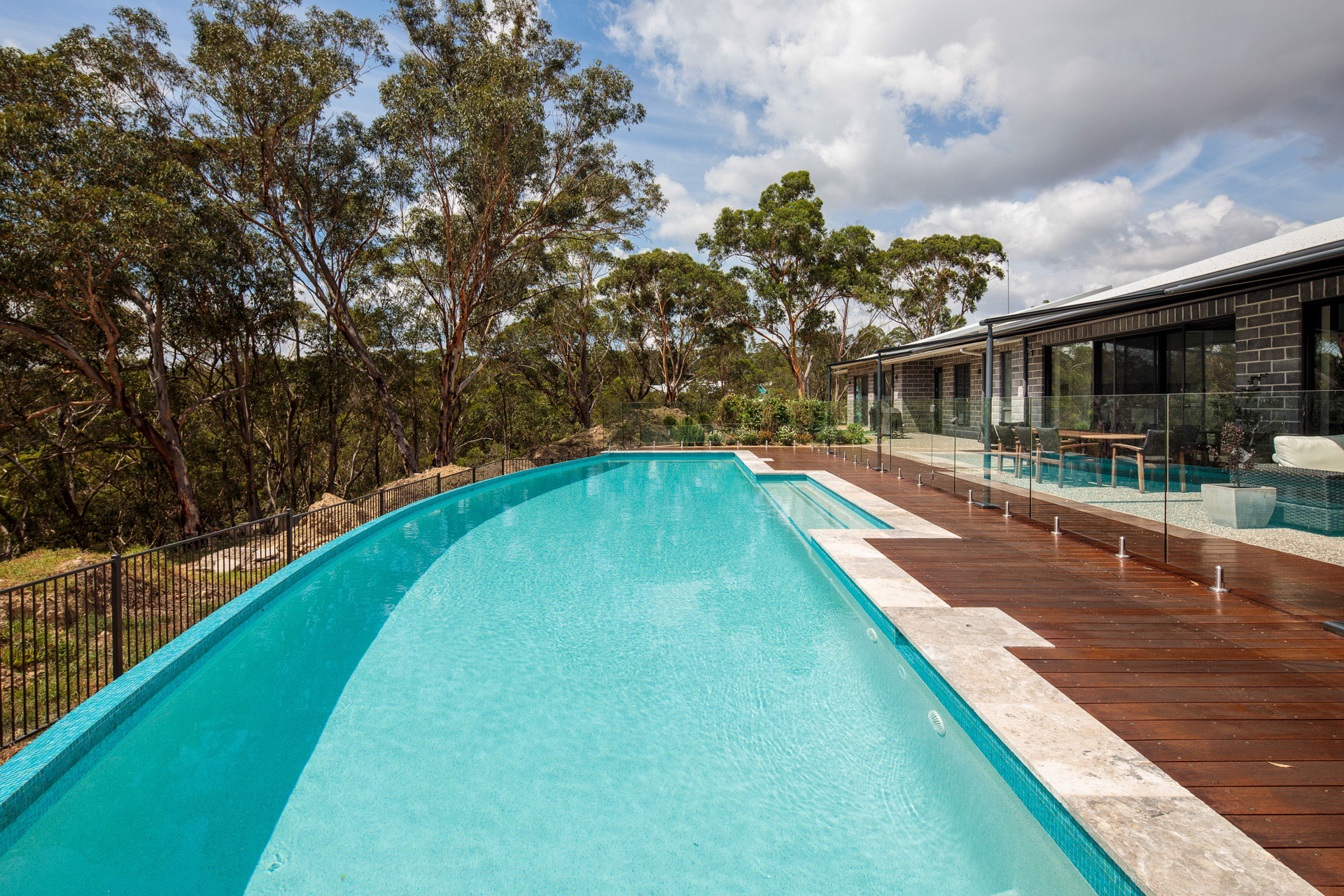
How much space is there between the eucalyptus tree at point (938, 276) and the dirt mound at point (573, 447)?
51.2 feet

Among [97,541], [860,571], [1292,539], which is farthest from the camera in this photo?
[97,541]

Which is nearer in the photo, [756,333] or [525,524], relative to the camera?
[525,524]

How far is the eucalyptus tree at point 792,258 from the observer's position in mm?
24250

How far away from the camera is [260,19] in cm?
1388

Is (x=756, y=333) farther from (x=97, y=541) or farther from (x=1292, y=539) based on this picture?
(x=97, y=541)

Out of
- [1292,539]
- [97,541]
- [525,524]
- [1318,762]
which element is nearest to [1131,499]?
[1292,539]

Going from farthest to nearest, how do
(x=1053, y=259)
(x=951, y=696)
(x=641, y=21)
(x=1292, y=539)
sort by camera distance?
(x=1053, y=259) < (x=641, y=21) < (x=1292, y=539) < (x=951, y=696)

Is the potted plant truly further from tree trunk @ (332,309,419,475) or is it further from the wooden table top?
tree trunk @ (332,309,419,475)

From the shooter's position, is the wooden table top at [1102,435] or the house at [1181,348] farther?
the wooden table top at [1102,435]

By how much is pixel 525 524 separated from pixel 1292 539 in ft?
28.3

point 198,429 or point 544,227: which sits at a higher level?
point 544,227

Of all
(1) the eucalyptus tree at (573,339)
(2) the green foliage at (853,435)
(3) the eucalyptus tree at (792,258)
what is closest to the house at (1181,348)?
(2) the green foliage at (853,435)

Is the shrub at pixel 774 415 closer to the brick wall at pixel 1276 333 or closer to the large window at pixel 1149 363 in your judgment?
the large window at pixel 1149 363

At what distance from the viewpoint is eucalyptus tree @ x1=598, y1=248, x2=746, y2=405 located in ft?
81.6
